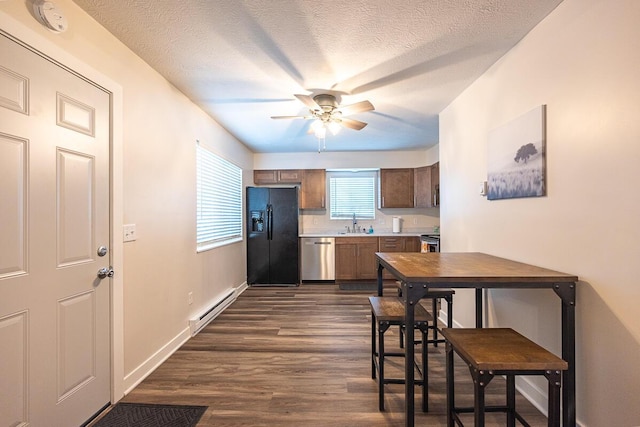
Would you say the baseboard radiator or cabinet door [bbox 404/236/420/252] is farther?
cabinet door [bbox 404/236/420/252]

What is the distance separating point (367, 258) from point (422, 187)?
5.44 ft

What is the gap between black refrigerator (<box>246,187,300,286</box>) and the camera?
16.3ft

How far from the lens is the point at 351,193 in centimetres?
579

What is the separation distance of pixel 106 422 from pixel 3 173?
1.52 m

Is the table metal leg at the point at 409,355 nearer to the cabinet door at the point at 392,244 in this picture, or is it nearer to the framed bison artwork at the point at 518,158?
the framed bison artwork at the point at 518,158

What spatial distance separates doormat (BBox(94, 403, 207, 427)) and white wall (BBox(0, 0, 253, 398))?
0.61 ft

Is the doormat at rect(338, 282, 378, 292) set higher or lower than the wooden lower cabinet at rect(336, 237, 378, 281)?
lower

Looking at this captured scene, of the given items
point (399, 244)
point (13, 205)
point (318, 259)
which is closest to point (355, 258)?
point (318, 259)

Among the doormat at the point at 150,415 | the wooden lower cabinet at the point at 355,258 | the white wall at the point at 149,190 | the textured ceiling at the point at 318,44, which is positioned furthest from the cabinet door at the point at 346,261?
the doormat at the point at 150,415

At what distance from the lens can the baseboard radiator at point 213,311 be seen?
294 cm

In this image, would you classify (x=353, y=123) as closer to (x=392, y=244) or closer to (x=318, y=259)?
Answer: (x=392, y=244)

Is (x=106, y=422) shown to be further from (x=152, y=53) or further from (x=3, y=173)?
(x=152, y=53)

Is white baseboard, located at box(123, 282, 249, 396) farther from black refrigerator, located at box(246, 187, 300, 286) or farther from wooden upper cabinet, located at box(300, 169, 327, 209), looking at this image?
wooden upper cabinet, located at box(300, 169, 327, 209)

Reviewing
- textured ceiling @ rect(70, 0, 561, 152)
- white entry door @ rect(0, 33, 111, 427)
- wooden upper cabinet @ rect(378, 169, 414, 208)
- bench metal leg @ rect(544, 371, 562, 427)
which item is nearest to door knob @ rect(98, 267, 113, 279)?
white entry door @ rect(0, 33, 111, 427)
